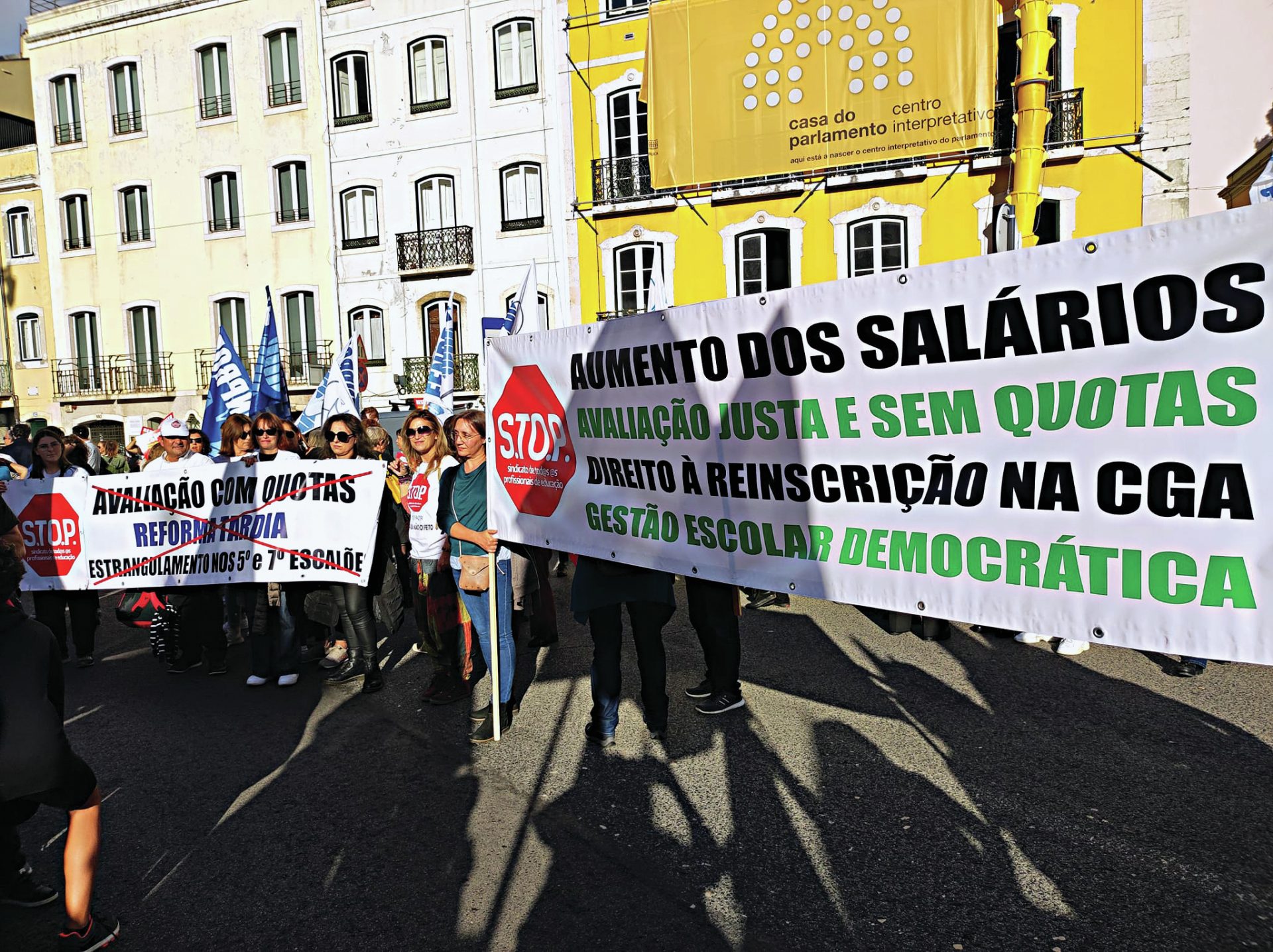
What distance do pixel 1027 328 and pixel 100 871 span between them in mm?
4216

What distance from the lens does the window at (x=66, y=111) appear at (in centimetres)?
2445

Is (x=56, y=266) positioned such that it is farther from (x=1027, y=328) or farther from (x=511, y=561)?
(x=1027, y=328)

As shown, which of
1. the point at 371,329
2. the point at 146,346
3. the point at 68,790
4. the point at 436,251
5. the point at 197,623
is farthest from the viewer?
the point at 146,346

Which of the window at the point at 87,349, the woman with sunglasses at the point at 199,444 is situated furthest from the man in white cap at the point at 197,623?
the window at the point at 87,349

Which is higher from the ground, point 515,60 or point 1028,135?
point 515,60

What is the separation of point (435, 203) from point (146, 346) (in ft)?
32.5

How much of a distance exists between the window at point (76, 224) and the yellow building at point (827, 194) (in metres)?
15.3

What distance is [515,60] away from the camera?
806 inches

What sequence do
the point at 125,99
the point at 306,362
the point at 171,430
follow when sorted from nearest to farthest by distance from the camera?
the point at 171,430
the point at 306,362
the point at 125,99

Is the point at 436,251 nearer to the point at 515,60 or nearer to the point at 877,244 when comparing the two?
the point at 515,60

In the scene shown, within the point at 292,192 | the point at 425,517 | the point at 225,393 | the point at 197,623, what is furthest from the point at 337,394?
the point at 292,192

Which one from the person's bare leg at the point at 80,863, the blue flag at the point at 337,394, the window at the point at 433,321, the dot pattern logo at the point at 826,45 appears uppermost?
the dot pattern logo at the point at 826,45

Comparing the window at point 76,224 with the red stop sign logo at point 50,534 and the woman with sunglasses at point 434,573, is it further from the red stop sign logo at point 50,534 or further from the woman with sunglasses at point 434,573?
the woman with sunglasses at point 434,573

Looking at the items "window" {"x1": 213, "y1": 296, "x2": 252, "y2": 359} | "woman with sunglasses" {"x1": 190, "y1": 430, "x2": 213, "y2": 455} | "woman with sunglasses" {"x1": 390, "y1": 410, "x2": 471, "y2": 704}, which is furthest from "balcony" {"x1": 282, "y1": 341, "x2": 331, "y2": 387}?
"woman with sunglasses" {"x1": 390, "y1": 410, "x2": 471, "y2": 704}
